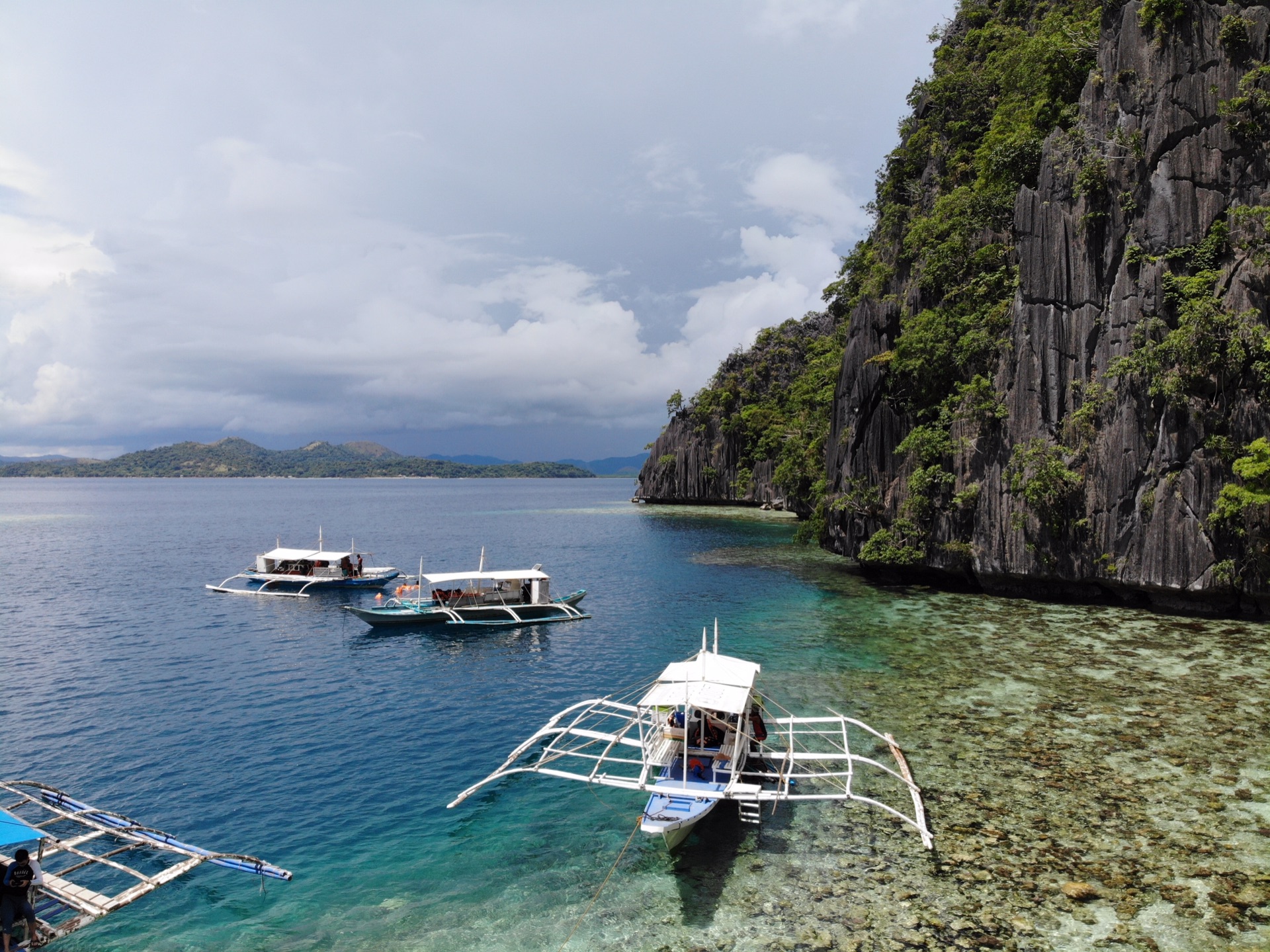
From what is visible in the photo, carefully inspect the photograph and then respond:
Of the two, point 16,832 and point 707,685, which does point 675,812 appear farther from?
point 16,832

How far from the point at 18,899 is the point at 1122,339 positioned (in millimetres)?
43022

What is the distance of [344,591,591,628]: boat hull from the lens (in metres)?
38.2

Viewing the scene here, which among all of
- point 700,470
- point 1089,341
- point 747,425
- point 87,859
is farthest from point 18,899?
point 700,470

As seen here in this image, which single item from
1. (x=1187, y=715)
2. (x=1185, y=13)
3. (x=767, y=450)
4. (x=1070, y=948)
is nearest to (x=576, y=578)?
(x=1187, y=715)

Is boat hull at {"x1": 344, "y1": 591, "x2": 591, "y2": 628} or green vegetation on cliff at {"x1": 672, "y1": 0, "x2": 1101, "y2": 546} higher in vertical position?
green vegetation on cliff at {"x1": 672, "y1": 0, "x2": 1101, "y2": 546}

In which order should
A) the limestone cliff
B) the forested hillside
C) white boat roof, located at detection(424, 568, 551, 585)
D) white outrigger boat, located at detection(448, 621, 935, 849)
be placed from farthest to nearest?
A: the limestone cliff → white boat roof, located at detection(424, 568, 551, 585) → the forested hillside → white outrigger boat, located at detection(448, 621, 935, 849)

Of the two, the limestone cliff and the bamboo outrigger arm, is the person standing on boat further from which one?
the limestone cliff

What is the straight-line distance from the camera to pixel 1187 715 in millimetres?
21016

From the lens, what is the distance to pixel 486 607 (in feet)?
130

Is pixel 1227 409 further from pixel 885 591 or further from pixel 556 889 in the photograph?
pixel 556 889

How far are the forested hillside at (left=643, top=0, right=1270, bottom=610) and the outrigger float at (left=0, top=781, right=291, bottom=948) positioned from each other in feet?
119

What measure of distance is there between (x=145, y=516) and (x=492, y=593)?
106043 mm

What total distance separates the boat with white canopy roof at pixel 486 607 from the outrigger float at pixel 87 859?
20.6m

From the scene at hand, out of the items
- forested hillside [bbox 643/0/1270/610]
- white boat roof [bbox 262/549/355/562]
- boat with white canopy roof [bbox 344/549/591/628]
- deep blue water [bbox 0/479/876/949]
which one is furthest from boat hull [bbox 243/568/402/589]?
forested hillside [bbox 643/0/1270/610]
